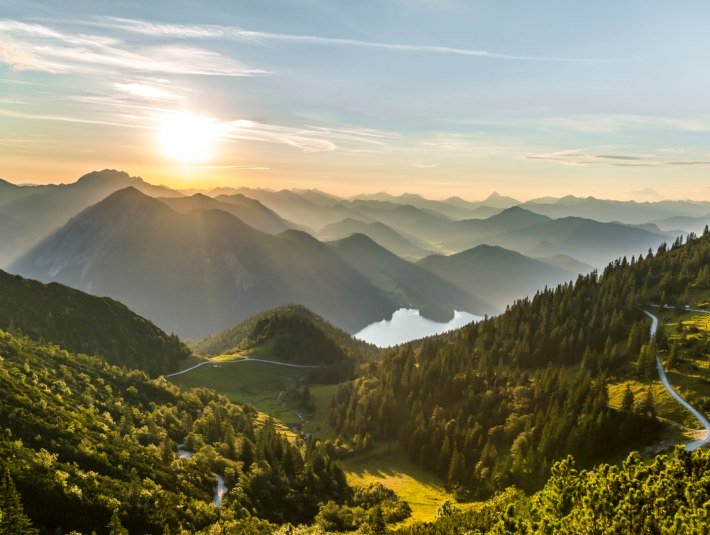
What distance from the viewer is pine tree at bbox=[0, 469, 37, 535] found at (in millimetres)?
45447

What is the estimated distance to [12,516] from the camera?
46.2m

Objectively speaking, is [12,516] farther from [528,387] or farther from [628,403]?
[528,387]

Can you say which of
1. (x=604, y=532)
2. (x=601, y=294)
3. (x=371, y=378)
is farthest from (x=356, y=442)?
(x=604, y=532)

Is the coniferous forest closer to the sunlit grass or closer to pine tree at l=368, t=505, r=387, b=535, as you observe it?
pine tree at l=368, t=505, r=387, b=535

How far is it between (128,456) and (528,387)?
10784 cm

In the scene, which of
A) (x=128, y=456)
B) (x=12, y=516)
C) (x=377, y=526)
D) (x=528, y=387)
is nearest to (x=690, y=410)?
(x=528, y=387)

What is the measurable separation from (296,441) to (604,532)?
138m

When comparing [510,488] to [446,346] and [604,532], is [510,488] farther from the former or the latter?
[446,346]

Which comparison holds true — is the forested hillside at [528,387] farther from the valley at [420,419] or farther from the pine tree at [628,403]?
the pine tree at [628,403]

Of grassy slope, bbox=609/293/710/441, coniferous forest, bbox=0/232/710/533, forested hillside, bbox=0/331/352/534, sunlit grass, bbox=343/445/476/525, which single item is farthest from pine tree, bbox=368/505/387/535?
grassy slope, bbox=609/293/710/441

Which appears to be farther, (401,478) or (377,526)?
(401,478)

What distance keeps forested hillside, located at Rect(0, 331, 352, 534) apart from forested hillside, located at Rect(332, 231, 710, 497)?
34.2 meters

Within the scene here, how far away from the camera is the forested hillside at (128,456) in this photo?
61.8 metres

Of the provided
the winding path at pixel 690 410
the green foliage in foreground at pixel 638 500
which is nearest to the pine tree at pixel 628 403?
the winding path at pixel 690 410
